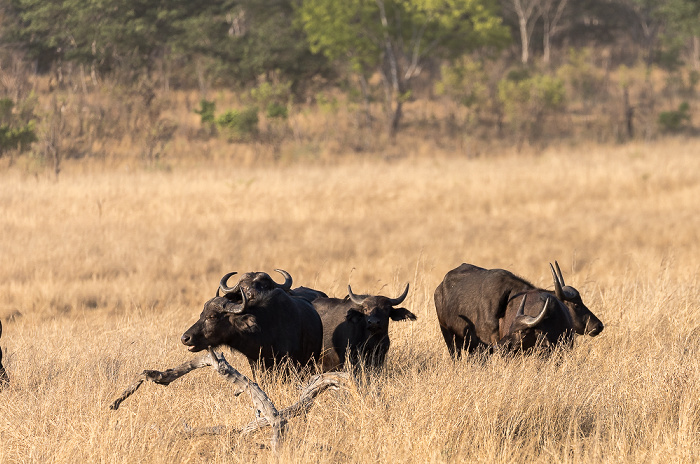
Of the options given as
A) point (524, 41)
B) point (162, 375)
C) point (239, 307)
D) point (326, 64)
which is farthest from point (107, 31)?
point (162, 375)

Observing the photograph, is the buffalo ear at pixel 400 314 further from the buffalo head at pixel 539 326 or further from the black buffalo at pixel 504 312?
the buffalo head at pixel 539 326

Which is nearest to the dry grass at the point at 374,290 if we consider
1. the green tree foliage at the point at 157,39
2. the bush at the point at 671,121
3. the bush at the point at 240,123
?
the bush at the point at 240,123

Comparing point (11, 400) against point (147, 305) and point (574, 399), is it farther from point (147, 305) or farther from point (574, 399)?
point (147, 305)

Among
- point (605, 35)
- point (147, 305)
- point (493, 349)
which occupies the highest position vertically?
point (605, 35)

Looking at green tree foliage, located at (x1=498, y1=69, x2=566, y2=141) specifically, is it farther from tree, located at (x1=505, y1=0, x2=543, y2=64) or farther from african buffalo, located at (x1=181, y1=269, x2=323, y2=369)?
african buffalo, located at (x1=181, y1=269, x2=323, y2=369)

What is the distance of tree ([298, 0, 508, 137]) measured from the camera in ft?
141

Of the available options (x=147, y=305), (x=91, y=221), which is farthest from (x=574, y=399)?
(x=91, y=221)

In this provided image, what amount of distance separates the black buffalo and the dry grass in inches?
11.1

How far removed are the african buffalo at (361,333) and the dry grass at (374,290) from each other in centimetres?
32

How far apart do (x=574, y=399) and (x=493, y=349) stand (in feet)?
4.46

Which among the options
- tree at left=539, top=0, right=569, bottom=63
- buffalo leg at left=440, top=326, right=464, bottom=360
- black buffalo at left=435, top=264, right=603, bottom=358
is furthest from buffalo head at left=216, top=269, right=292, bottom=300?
tree at left=539, top=0, right=569, bottom=63

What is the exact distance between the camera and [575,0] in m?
59.0

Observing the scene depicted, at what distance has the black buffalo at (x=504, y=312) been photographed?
6.88 meters

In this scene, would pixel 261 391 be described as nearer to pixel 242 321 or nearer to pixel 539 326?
pixel 242 321
